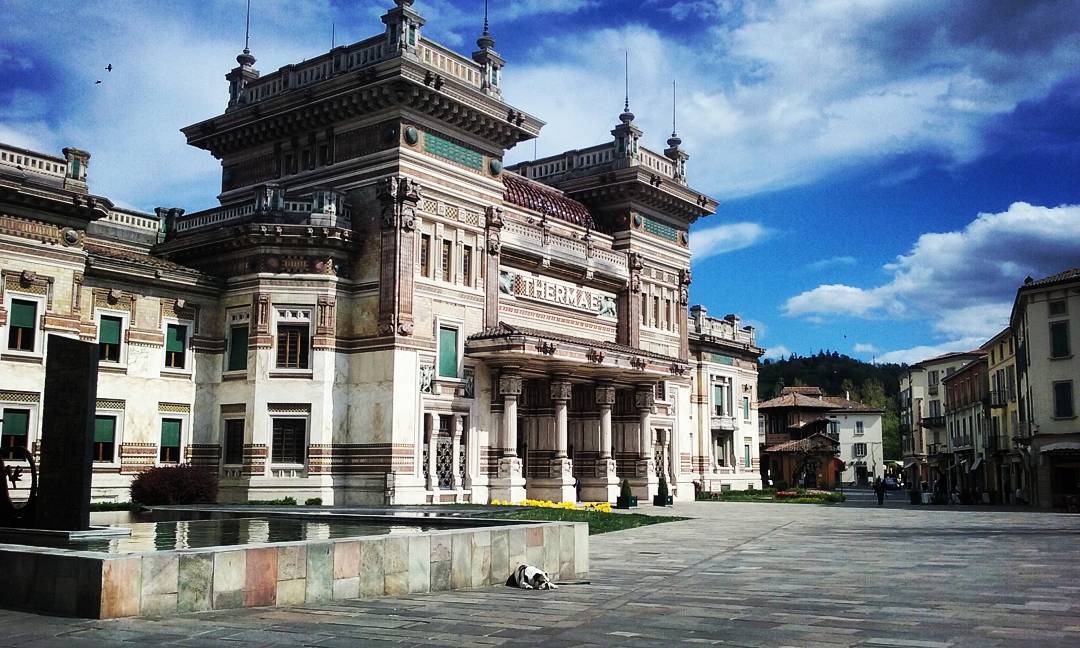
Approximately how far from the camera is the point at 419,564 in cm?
1488

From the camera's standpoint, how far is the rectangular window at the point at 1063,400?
4988 cm

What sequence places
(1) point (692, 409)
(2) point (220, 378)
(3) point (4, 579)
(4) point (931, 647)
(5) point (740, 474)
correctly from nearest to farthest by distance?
(4) point (931, 647), (3) point (4, 579), (2) point (220, 378), (1) point (692, 409), (5) point (740, 474)

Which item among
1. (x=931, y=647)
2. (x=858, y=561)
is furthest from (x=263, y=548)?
(x=858, y=561)

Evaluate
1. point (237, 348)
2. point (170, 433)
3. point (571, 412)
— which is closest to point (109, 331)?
point (170, 433)

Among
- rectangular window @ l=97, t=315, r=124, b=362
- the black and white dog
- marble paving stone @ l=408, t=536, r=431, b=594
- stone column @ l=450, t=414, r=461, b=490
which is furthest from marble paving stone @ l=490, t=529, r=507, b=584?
rectangular window @ l=97, t=315, r=124, b=362

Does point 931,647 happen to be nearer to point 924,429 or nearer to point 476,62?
point 476,62

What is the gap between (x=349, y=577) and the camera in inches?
543

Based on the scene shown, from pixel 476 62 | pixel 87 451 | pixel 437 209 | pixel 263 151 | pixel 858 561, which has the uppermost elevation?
pixel 476 62

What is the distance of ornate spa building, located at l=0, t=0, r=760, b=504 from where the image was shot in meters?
35.2

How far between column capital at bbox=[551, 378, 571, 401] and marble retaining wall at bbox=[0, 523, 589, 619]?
28.3 metres

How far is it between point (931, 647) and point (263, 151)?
127 feet

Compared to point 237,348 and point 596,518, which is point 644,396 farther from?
point 237,348

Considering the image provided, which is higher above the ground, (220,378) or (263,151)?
(263,151)

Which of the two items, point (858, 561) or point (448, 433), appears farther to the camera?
point (448, 433)
